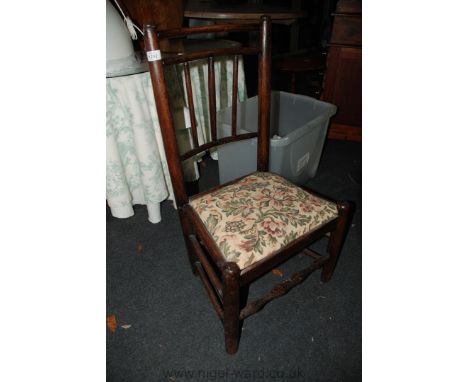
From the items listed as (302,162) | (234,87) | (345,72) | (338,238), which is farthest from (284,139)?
(345,72)

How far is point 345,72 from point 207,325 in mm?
2093

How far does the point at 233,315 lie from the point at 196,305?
0.42 m

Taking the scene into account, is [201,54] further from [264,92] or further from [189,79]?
[264,92]

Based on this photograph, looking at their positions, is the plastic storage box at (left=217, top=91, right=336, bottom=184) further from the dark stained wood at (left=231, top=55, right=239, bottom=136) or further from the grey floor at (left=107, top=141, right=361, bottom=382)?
the grey floor at (left=107, top=141, right=361, bottom=382)

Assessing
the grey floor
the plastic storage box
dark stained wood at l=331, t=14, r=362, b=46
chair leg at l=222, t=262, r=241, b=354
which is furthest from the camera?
dark stained wood at l=331, t=14, r=362, b=46

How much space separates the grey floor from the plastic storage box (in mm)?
490

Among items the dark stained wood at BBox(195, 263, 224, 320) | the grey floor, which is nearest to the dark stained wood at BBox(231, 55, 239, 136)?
the dark stained wood at BBox(195, 263, 224, 320)

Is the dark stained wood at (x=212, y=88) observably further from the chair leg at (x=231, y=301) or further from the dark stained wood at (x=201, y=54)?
the chair leg at (x=231, y=301)

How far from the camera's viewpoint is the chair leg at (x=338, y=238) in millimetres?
972

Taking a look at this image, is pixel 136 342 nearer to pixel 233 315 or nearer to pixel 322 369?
pixel 233 315

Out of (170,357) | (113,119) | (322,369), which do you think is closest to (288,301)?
(322,369)

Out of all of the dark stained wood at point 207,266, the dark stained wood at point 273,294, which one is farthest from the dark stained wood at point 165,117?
the dark stained wood at point 273,294

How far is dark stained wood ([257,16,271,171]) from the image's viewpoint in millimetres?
950

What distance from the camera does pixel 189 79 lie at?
92 cm
